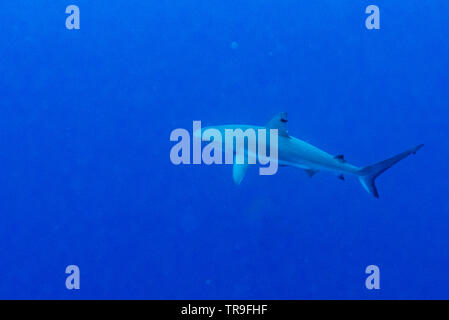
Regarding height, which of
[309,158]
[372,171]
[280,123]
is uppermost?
[280,123]

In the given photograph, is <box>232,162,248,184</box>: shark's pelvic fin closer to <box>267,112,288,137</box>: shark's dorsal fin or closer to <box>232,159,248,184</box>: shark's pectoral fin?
<box>232,159,248,184</box>: shark's pectoral fin

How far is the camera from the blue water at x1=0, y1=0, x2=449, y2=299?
31.3 ft

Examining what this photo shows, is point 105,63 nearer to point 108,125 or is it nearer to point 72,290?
point 108,125

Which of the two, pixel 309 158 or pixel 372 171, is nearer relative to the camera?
pixel 309 158

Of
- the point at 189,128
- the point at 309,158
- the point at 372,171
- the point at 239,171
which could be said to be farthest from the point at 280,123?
the point at 189,128

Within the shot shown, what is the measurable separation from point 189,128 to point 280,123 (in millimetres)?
5614

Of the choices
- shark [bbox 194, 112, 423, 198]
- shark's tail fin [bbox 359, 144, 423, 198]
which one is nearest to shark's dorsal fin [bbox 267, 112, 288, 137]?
shark [bbox 194, 112, 423, 198]

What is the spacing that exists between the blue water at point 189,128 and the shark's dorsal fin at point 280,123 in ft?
14.7

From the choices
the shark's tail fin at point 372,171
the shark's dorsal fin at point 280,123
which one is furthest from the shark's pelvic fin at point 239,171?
the shark's tail fin at point 372,171

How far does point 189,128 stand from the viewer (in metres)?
10.7

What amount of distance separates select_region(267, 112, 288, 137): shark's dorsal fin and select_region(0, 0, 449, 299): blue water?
4477 mm

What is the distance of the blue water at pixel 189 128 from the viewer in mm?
9547

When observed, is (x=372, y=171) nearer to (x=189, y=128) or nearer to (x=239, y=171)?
(x=239, y=171)

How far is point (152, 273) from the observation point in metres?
9.34
